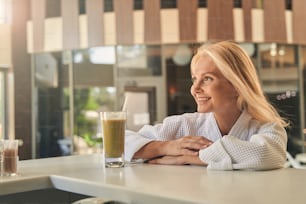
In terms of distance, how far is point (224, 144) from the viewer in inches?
35.5

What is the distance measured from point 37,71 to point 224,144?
4.96m

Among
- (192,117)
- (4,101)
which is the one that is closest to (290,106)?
(4,101)

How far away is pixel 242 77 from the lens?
1.06m

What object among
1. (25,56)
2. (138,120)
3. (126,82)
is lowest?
(138,120)

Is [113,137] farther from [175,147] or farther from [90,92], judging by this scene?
[90,92]

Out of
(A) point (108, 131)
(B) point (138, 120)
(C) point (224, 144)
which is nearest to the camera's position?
(C) point (224, 144)

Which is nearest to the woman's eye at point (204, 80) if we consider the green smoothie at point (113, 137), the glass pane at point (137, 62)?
the green smoothie at point (113, 137)

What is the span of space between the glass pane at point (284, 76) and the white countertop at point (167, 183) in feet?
15.2

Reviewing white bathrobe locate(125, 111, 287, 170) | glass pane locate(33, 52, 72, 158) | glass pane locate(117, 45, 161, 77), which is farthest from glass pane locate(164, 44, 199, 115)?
white bathrobe locate(125, 111, 287, 170)

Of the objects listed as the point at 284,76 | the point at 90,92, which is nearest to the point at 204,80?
the point at 90,92

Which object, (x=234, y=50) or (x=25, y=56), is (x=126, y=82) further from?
(x=234, y=50)

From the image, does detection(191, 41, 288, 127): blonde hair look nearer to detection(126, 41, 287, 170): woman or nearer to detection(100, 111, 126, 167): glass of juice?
detection(126, 41, 287, 170): woman

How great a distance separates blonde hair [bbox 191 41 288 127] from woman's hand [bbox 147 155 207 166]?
189 mm

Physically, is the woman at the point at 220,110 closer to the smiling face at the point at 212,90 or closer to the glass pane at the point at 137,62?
the smiling face at the point at 212,90
